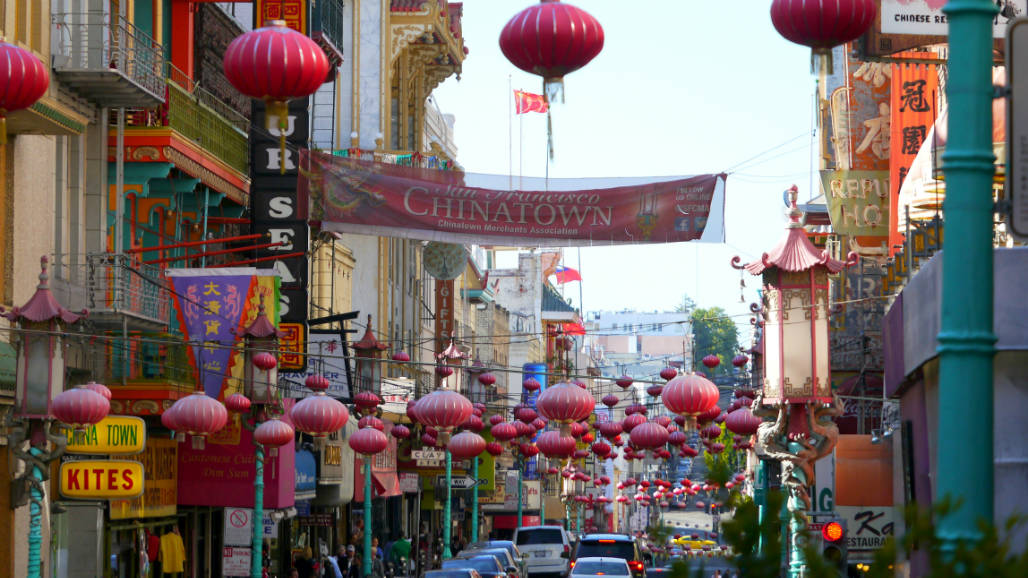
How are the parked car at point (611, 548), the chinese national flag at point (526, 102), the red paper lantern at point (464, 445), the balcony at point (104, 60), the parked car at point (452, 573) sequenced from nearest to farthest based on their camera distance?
the balcony at point (104, 60)
the parked car at point (452, 573)
the red paper lantern at point (464, 445)
the parked car at point (611, 548)
the chinese national flag at point (526, 102)

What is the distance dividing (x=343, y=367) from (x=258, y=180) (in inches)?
388

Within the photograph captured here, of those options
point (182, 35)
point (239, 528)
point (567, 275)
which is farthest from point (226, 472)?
point (567, 275)

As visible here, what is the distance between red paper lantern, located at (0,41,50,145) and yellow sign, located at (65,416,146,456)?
26.7 ft

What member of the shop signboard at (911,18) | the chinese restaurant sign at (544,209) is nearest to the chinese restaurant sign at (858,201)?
the chinese restaurant sign at (544,209)

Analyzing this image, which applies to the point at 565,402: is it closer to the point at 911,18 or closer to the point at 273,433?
the point at 273,433

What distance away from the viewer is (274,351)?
25.8 meters

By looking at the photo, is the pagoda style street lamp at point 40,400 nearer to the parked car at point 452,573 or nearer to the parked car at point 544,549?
the parked car at point 452,573

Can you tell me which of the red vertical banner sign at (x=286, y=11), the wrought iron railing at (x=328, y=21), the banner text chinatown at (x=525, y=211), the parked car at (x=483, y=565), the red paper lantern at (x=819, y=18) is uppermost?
the wrought iron railing at (x=328, y=21)

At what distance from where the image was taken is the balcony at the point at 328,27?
3407 cm

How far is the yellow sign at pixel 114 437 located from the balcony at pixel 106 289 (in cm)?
159

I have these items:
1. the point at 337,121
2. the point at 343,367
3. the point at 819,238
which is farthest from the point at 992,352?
the point at 337,121

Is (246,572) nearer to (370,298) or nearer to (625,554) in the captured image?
(625,554)

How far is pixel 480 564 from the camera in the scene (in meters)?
29.1

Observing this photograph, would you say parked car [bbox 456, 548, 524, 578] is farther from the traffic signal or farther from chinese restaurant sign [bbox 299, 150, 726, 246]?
the traffic signal
